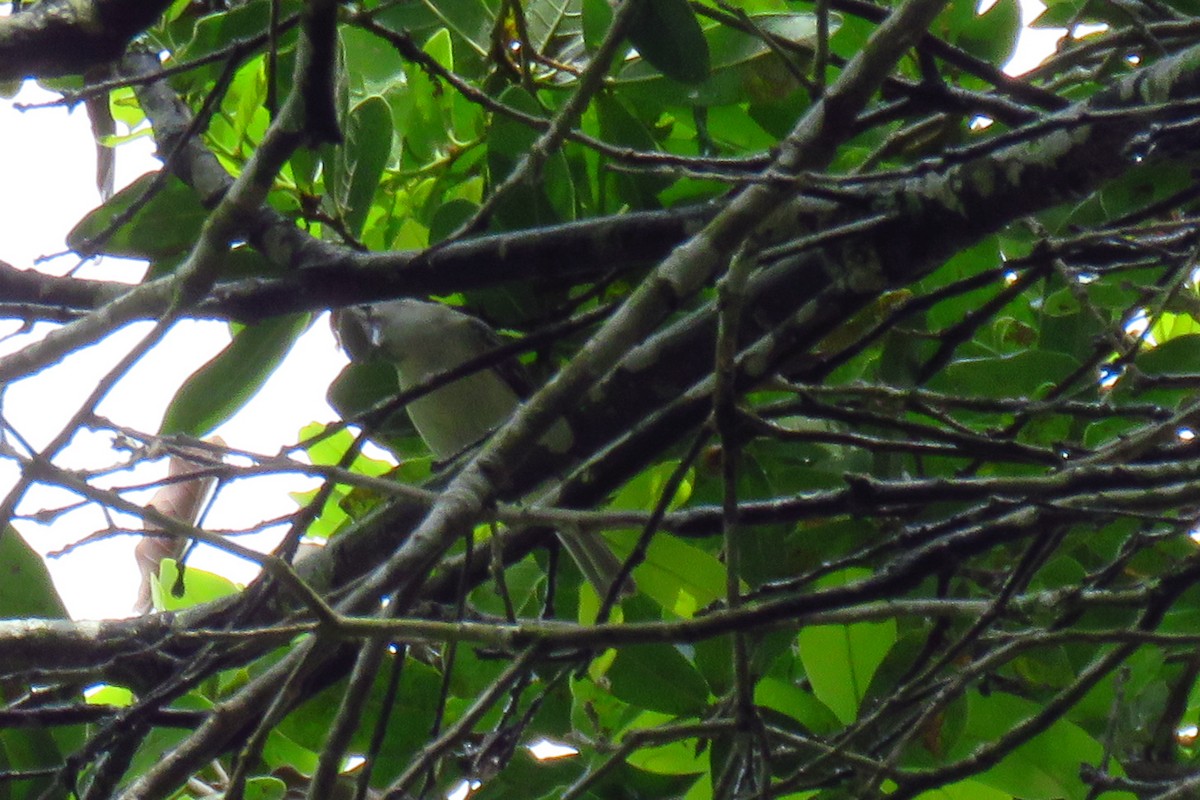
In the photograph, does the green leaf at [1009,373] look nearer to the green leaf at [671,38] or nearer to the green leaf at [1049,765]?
the green leaf at [1049,765]

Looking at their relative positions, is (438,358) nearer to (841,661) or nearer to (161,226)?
(161,226)

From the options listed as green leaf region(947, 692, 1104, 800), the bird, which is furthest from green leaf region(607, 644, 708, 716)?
the bird

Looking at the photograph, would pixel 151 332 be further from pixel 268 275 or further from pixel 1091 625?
pixel 1091 625

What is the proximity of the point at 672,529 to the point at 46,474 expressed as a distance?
0.85 meters

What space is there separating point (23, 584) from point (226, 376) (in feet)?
1.72

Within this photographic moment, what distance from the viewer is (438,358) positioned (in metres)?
3.87

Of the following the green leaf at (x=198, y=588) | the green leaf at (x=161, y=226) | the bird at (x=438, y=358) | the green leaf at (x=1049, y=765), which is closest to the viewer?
the green leaf at (x=1049, y=765)

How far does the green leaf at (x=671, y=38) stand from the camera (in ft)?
6.89

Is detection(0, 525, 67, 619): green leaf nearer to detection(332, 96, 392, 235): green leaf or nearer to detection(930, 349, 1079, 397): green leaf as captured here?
detection(332, 96, 392, 235): green leaf

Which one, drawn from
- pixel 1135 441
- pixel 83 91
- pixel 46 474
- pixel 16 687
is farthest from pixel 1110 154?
pixel 16 687

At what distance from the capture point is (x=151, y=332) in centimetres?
147

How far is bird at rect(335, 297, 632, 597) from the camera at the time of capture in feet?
12.0

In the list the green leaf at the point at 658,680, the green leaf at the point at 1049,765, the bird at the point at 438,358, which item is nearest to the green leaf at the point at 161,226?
the bird at the point at 438,358

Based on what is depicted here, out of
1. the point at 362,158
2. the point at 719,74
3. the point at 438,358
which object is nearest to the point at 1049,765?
the point at 719,74
